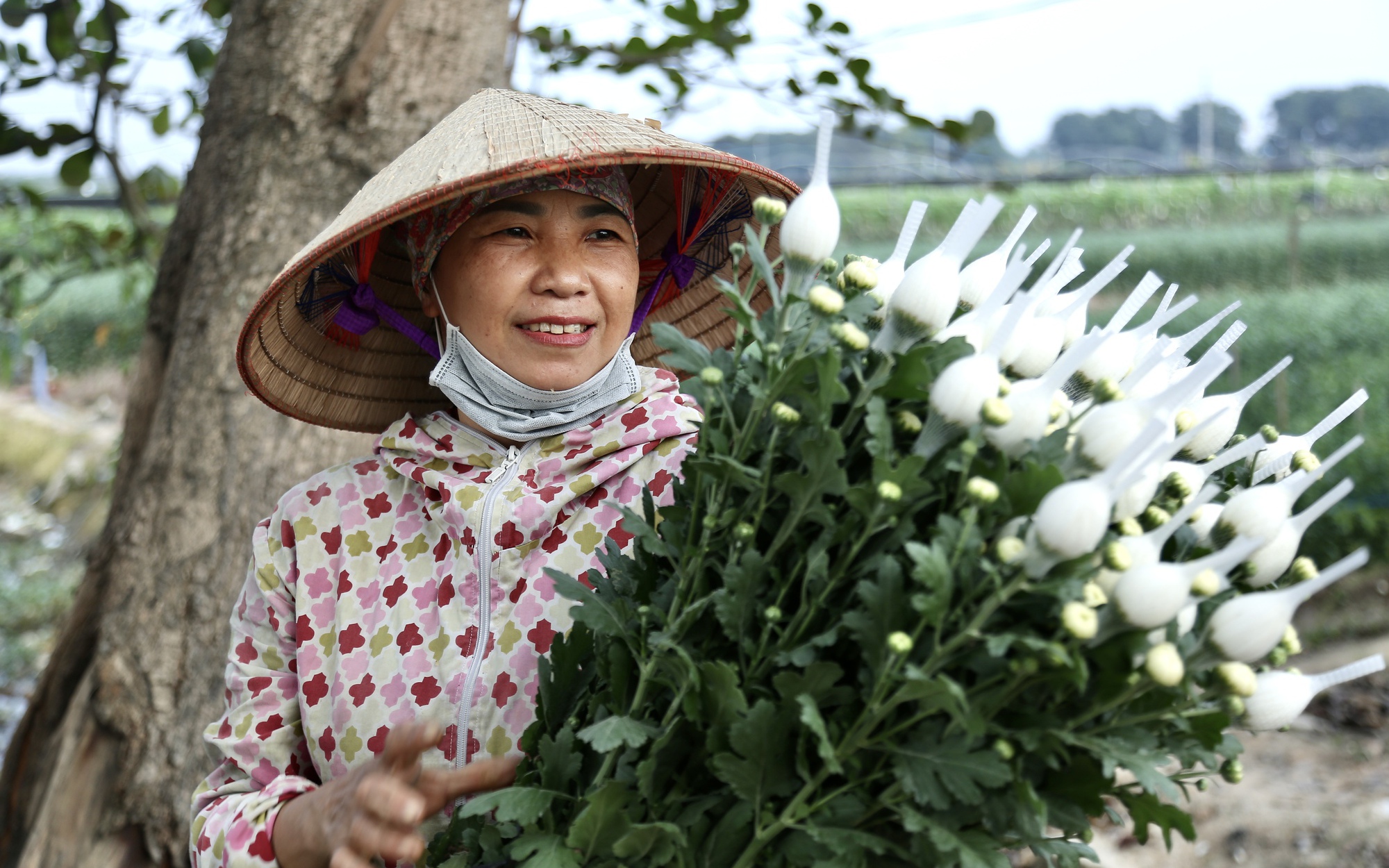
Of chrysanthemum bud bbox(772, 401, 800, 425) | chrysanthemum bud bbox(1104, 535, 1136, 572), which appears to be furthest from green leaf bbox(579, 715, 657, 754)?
chrysanthemum bud bbox(1104, 535, 1136, 572)

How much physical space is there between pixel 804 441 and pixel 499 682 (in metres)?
0.62

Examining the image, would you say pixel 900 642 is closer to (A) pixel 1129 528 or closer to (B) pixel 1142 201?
(A) pixel 1129 528

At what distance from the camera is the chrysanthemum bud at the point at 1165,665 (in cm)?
73

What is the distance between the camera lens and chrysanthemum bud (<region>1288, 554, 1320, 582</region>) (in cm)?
84

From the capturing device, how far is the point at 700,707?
884 mm

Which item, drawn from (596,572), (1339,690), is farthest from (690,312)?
(1339,690)

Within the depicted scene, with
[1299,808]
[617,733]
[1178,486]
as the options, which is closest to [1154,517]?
[1178,486]

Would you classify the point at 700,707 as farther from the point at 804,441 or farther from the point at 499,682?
the point at 499,682

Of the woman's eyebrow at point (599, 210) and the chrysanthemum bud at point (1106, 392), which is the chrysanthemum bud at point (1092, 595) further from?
the woman's eyebrow at point (599, 210)

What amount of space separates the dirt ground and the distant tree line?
7.47 m

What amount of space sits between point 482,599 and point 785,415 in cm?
61

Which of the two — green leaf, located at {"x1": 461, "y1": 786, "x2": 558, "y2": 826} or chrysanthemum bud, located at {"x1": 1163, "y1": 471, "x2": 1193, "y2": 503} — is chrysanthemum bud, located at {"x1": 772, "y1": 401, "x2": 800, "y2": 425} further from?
green leaf, located at {"x1": 461, "y1": 786, "x2": 558, "y2": 826}

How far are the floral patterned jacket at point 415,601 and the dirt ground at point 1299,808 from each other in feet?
7.23

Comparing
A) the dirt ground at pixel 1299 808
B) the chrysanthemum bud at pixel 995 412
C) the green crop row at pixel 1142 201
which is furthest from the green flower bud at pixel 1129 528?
the green crop row at pixel 1142 201
